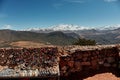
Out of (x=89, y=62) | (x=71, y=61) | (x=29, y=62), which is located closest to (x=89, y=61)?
(x=89, y=62)

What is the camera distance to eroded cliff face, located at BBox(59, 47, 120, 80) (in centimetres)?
1342

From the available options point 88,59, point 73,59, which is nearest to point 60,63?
point 73,59

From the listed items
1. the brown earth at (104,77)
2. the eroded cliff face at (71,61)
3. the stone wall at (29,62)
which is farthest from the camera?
the eroded cliff face at (71,61)

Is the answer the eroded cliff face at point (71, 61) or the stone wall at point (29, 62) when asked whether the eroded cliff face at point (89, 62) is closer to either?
the eroded cliff face at point (71, 61)

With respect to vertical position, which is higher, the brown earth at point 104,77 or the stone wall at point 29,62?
the stone wall at point 29,62

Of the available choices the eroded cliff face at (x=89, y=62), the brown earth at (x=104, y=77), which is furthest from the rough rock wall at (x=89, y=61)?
the brown earth at (x=104, y=77)

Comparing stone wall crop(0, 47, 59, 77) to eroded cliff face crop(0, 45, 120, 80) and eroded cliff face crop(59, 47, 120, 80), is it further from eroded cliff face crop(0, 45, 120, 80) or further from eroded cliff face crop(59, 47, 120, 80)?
eroded cliff face crop(59, 47, 120, 80)

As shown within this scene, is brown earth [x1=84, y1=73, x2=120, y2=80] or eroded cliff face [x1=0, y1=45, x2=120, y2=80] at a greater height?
eroded cliff face [x1=0, y1=45, x2=120, y2=80]

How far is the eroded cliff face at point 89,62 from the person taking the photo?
13422 mm

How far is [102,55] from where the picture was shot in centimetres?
1350

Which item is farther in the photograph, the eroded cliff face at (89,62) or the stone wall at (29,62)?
the eroded cliff face at (89,62)

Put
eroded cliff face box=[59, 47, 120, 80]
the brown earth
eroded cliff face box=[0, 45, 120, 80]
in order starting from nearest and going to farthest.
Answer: the brown earth, eroded cliff face box=[0, 45, 120, 80], eroded cliff face box=[59, 47, 120, 80]

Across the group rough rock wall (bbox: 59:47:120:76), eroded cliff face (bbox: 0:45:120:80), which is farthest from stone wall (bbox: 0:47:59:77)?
rough rock wall (bbox: 59:47:120:76)

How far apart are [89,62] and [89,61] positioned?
6 cm
